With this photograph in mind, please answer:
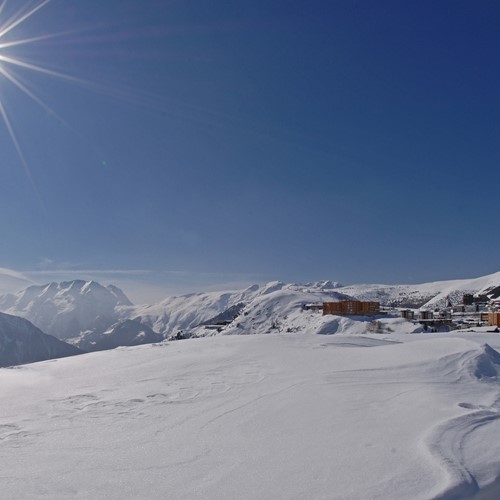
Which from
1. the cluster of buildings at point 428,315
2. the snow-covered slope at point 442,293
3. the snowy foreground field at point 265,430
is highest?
the snow-covered slope at point 442,293

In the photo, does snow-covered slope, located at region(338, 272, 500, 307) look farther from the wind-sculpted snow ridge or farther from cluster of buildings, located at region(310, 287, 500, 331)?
the wind-sculpted snow ridge

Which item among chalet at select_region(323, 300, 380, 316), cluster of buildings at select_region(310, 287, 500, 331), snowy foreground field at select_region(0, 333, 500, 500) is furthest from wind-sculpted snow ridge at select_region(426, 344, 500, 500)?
chalet at select_region(323, 300, 380, 316)

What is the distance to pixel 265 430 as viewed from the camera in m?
3.76

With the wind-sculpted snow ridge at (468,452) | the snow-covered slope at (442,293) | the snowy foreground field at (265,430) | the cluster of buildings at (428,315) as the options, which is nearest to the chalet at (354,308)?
the cluster of buildings at (428,315)

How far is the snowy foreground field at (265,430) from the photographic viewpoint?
2.65 metres

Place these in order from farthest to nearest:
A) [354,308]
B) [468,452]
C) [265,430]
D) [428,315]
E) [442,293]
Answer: [442,293]
[354,308]
[428,315]
[265,430]
[468,452]

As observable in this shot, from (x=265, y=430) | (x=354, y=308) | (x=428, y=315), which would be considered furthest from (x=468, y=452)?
(x=354, y=308)

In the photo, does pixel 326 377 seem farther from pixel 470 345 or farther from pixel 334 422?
pixel 470 345

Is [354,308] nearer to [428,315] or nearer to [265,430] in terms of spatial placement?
[428,315]

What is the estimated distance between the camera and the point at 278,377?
609 cm

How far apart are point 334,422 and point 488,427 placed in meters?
1.32

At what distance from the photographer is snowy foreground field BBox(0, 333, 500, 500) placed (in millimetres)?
2646

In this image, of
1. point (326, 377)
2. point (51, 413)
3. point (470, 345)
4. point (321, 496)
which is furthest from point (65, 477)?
point (470, 345)

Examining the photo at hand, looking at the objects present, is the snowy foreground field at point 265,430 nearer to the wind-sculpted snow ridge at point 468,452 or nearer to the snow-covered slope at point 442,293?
the wind-sculpted snow ridge at point 468,452
